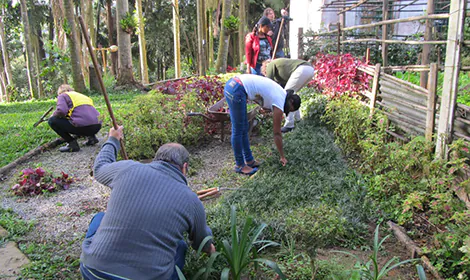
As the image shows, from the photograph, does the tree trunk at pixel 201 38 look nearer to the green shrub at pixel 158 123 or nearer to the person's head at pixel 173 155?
the green shrub at pixel 158 123

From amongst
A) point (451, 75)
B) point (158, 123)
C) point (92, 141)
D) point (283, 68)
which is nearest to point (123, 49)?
point (92, 141)

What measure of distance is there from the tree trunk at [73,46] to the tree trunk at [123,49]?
5.00ft

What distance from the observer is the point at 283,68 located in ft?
21.1

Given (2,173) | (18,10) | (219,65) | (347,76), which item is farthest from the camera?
(18,10)

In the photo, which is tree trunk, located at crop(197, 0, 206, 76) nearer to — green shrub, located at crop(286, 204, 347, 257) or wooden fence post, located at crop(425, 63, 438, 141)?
wooden fence post, located at crop(425, 63, 438, 141)

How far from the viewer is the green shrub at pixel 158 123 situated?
5.75 m

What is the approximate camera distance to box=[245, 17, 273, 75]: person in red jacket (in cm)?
750

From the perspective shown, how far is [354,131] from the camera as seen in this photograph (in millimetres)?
5484

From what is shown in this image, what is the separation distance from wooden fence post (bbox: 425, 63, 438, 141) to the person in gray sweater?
121 inches

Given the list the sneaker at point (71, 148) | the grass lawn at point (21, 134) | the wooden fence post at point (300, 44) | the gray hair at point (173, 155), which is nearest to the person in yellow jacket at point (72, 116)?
the sneaker at point (71, 148)

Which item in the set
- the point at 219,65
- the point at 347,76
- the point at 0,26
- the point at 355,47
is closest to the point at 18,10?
the point at 0,26

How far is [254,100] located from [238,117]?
30 centimetres

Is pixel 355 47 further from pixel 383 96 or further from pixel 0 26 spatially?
pixel 0 26

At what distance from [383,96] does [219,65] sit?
9.63 metres
